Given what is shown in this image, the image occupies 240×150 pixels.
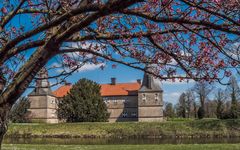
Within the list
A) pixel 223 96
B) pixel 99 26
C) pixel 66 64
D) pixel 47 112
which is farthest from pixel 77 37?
pixel 47 112

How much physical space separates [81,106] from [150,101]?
15295 millimetres

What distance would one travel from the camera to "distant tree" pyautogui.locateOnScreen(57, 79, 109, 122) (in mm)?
50656

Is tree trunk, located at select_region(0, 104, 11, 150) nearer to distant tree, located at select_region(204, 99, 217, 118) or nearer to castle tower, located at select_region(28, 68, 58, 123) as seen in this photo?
distant tree, located at select_region(204, 99, 217, 118)

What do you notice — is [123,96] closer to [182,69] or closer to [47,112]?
[47,112]

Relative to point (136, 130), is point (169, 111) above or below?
above

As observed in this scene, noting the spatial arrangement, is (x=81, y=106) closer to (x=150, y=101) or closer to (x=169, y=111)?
(x=150, y=101)

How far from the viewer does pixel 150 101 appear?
204 ft

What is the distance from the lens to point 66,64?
6305 millimetres

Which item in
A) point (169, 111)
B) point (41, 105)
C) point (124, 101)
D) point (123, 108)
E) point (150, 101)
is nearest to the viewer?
point (150, 101)

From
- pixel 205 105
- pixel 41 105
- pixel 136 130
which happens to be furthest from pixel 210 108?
pixel 136 130

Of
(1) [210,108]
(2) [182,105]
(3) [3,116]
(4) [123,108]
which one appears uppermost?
(2) [182,105]

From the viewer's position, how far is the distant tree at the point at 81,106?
166 ft

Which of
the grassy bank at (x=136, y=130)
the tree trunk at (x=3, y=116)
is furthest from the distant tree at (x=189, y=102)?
the tree trunk at (x=3, y=116)

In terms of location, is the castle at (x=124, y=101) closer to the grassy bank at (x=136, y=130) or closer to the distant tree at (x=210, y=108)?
the distant tree at (x=210, y=108)
